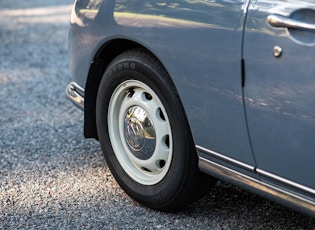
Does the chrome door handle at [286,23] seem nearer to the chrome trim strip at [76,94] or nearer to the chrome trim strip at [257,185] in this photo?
the chrome trim strip at [257,185]

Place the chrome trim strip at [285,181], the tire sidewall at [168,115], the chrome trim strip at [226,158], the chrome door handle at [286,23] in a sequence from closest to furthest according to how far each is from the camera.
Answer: the chrome door handle at [286,23] → the chrome trim strip at [285,181] → the chrome trim strip at [226,158] → the tire sidewall at [168,115]

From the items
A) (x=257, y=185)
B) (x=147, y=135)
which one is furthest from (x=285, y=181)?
(x=147, y=135)

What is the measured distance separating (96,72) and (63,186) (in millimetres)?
756

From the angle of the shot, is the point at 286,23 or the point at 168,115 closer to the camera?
the point at 286,23

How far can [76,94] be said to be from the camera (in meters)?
4.34

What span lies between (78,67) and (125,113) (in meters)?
0.48

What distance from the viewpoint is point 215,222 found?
3.76m

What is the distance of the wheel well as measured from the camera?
12.9 feet

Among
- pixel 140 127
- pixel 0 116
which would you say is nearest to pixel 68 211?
pixel 140 127

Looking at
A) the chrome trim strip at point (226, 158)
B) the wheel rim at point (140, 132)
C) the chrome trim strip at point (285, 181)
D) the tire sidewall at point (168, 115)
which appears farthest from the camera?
the wheel rim at point (140, 132)

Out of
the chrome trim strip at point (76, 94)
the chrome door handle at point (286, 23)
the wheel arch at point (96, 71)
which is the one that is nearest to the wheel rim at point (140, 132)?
the wheel arch at point (96, 71)

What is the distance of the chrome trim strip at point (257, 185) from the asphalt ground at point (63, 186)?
1.55 feet

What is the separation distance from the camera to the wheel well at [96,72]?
394cm

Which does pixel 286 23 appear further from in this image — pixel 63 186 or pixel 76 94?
pixel 63 186
